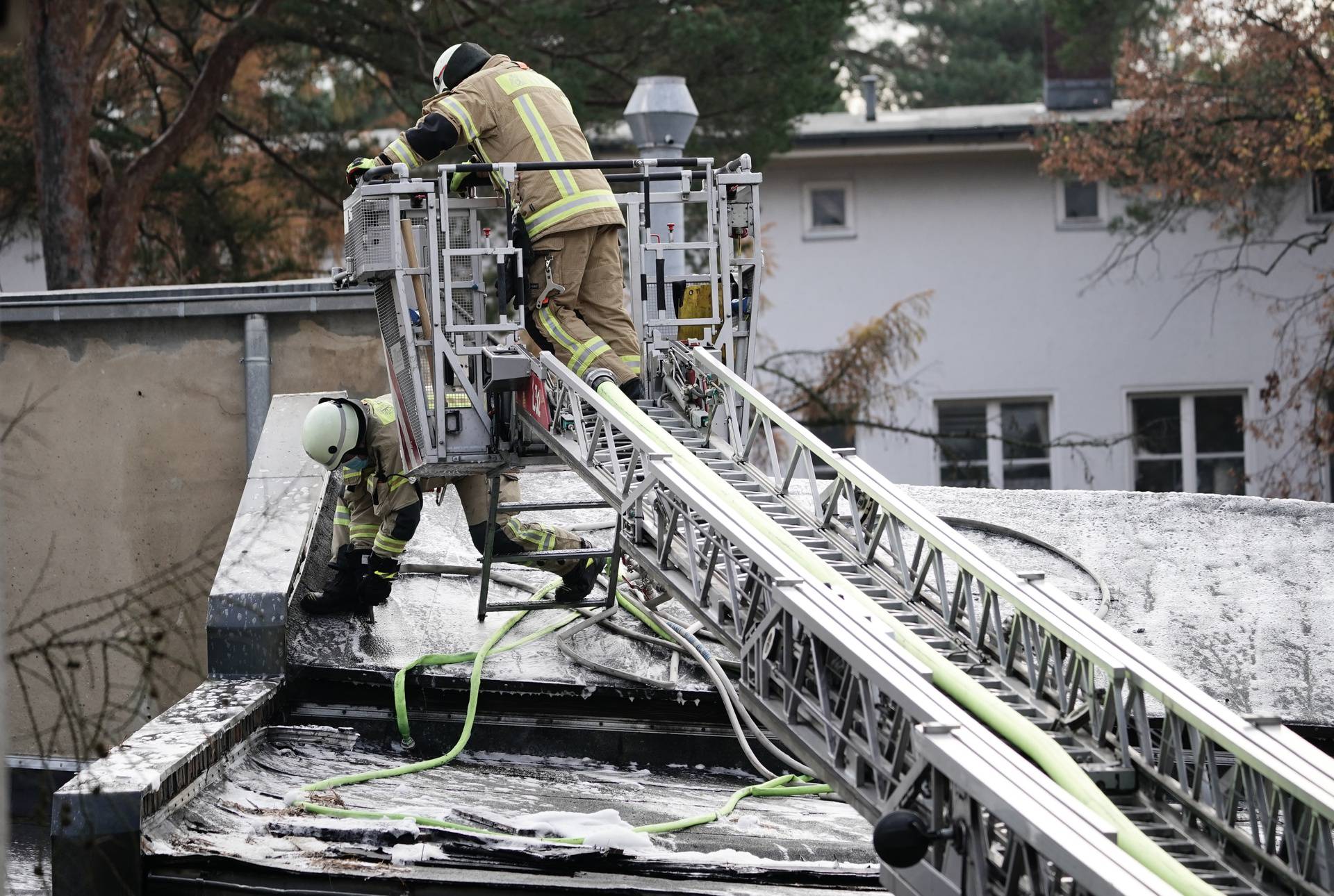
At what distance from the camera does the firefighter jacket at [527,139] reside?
682 cm

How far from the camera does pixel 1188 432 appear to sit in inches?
766

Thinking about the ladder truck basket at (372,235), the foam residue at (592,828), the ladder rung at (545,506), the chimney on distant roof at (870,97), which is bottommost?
the foam residue at (592,828)

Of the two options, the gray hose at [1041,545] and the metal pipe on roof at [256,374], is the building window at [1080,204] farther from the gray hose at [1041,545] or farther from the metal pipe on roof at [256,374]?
the metal pipe on roof at [256,374]

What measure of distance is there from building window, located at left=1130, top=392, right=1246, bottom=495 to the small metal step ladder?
13.2 meters

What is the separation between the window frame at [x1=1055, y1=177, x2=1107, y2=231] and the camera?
19594 mm

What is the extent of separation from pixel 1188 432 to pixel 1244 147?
181 inches

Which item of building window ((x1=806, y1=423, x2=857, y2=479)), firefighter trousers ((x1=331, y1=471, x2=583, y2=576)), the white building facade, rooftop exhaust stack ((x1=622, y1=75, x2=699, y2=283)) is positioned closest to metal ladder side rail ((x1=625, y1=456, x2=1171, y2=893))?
firefighter trousers ((x1=331, y1=471, x2=583, y2=576))

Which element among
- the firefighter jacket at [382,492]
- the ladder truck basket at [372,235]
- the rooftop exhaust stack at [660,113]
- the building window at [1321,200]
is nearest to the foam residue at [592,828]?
the firefighter jacket at [382,492]

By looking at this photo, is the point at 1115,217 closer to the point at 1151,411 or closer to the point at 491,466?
the point at 1151,411

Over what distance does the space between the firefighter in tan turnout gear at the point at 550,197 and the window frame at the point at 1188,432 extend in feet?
44.1

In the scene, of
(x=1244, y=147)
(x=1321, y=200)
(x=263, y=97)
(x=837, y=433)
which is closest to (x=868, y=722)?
(x=1244, y=147)

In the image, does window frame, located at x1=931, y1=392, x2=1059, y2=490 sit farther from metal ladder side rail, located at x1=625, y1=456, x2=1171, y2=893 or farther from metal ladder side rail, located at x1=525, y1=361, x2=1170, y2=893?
metal ladder side rail, located at x1=625, y1=456, x2=1171, y2=893

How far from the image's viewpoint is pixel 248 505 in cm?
814

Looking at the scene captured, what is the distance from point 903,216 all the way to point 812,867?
1504 centimetres
